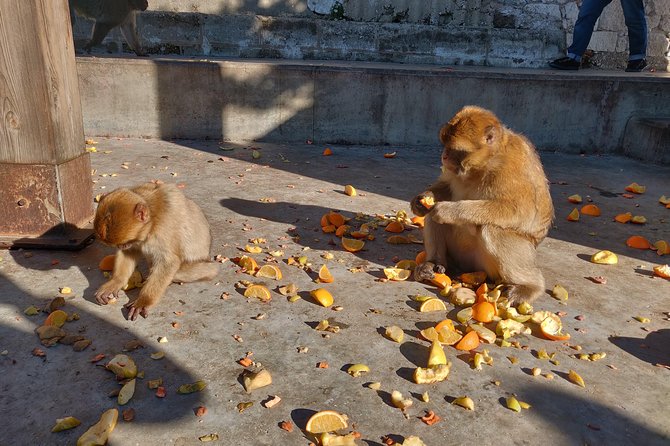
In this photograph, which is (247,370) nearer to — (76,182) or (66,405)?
(66,405)

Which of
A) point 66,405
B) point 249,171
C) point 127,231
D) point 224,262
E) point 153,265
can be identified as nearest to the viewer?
point 66,405

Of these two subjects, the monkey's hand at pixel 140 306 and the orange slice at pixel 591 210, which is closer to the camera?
the monkey's hand at pixel 140 306

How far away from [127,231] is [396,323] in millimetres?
1514

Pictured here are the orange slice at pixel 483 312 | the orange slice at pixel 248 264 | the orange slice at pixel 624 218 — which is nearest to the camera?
the orange slice at pixel 483 312

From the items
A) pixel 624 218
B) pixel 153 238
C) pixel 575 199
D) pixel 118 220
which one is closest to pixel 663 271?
pixel 624 218

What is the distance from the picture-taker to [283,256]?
3.89m

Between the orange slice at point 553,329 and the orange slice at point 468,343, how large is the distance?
0.41m

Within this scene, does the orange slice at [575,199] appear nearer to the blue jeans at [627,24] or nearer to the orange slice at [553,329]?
the orange slice at [553,329]

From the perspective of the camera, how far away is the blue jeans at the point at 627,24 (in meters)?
8.27

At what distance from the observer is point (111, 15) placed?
857 centimetres

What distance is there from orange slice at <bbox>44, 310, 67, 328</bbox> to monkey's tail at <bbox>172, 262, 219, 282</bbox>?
2.05 ft

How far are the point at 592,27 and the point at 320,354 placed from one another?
7.89m

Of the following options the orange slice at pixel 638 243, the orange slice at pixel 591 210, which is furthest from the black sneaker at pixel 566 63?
the orange slice at pixel 638 243

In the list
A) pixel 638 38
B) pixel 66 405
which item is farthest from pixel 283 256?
pixel 638 38
